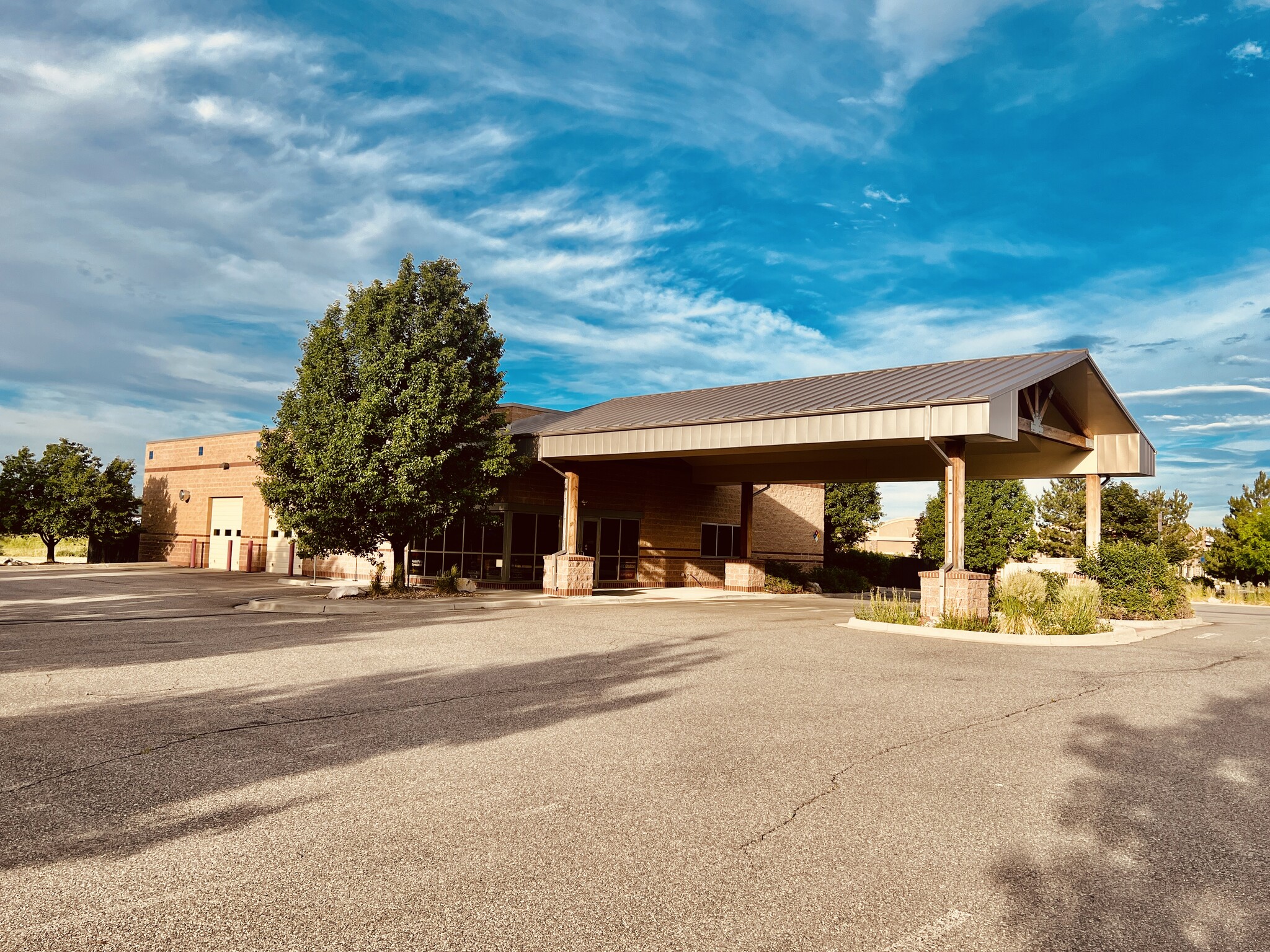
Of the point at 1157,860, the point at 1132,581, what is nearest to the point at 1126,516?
the point at 1132,581

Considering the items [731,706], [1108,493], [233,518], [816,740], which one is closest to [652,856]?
[816,740]

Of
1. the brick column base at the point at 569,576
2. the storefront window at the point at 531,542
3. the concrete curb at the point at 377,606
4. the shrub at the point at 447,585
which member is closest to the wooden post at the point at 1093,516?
the brick column base at the point at 569,576

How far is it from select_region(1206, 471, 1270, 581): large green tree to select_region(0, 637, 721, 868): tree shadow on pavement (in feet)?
128

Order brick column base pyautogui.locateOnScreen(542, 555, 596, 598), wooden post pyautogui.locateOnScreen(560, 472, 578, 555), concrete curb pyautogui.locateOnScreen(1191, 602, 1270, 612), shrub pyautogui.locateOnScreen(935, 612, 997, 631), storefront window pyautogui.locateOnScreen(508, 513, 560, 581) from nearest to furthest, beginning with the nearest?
shrub pyautogui.locateOnScreen(935, 612, 997, 631) < brick column base pyautogui.locateOnScreen(542, 555, 596, 598) < wooden post pyautogui.locateOnScreen(560, 472, 578, 555) < storefront window pyautogui.locateOnScreen(508, 513, 560, 581) < concrete curb pyautogui.locateOnScreen(1191, 602, 1270, 612)

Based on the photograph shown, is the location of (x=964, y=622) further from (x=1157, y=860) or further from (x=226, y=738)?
(x=226, y=738)

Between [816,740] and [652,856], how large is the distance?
303 centimetres

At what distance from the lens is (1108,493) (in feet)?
157

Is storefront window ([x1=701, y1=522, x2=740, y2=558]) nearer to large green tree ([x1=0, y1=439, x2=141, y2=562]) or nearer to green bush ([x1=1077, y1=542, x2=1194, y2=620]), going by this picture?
green bush ([x1=1077, y1=542, x2=1194, y2=620])

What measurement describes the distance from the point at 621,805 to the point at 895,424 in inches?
506

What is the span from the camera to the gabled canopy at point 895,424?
16.6 metres

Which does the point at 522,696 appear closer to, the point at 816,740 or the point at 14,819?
the point at 816,740

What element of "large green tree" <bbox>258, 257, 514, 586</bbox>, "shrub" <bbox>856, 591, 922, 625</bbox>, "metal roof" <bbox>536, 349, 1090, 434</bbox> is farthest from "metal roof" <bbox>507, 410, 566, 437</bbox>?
"shrub" <bbox>856, 591, 922, 625</bbox>

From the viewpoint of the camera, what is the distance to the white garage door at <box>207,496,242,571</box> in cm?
3503

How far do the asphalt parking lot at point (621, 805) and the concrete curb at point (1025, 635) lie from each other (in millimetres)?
3256
